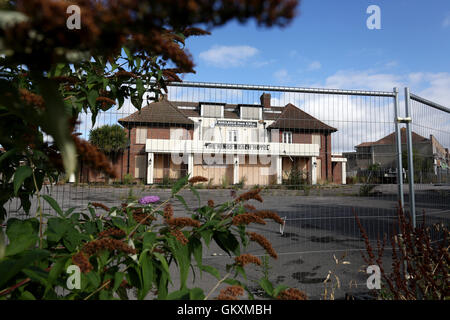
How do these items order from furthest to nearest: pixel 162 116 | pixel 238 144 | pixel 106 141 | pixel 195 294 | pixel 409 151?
1. pixel 409 151
2. pixel 238 144
3. pixel 162 116
4. pixel 106 141
5. pixel 195 294

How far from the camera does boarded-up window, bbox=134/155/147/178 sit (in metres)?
2.98

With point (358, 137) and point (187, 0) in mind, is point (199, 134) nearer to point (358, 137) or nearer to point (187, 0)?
point (358, 137)

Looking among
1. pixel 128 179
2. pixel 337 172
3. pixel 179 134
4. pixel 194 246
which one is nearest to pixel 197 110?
pixel 179 134

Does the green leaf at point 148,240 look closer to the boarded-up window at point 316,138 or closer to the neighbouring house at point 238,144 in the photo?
the neighbouring house at point 238,144

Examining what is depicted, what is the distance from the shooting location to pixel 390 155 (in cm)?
398

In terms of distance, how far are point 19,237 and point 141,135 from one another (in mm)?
2648

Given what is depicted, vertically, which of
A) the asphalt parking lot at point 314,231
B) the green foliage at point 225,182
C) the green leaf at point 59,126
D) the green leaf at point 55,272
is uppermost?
the green leaf at point 59,126

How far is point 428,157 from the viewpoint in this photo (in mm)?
4328

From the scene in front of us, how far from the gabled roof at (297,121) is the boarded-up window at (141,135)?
1532 mm

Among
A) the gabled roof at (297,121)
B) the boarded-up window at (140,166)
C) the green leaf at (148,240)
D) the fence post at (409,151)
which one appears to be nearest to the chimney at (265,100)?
the gabled roof at (297,121)

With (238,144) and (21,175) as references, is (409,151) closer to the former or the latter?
(238,144)

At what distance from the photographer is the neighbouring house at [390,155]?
3879 millimetres

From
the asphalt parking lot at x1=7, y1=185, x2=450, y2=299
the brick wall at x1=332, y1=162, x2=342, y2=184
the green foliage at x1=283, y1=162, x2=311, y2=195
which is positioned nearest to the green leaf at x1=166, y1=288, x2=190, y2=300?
the asphalt parking lot at x1=7, y1=185, x2=450, y2=299

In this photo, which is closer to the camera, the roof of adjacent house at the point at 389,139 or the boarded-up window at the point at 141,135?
the boarded-up window at the point at 141,135
